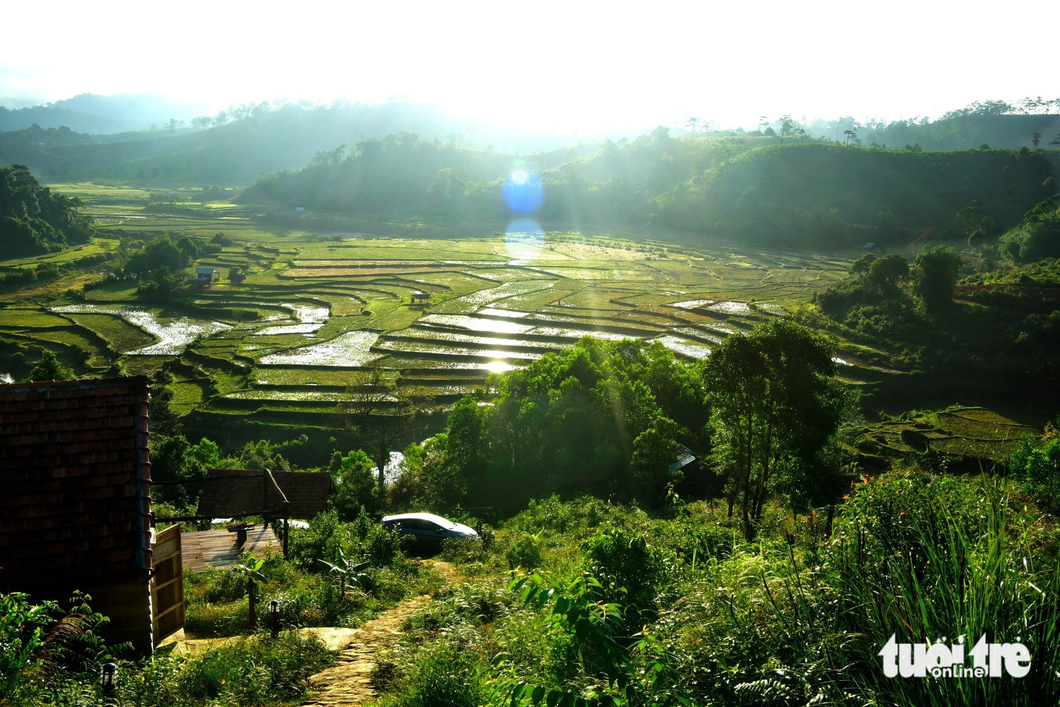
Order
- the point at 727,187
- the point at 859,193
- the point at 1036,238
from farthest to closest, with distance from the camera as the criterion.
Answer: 1. the point at 727,187
2. the point at 859,193
3. the point at 1036,238

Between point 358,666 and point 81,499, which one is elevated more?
point 81,499

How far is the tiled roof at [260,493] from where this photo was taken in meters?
18.2

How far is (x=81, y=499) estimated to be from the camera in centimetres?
703

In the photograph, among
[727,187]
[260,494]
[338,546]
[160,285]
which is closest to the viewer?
[338,546]

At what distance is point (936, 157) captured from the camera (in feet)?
317

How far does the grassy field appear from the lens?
3519cm

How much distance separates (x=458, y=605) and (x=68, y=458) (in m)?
4.67

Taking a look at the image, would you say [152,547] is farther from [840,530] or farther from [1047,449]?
[1047,449]

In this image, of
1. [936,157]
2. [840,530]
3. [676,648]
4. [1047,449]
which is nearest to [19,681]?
[676,648]

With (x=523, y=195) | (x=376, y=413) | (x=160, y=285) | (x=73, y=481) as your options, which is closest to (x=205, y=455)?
(x=376, y=413)

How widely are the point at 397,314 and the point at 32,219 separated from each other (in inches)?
2040

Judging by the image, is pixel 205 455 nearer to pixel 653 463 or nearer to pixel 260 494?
pixel 260 494

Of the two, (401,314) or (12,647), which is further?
(401,314)

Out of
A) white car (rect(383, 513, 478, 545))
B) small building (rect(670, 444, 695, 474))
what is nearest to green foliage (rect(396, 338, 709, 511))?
small building (rect(670, 444, 695, 474))
